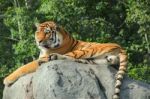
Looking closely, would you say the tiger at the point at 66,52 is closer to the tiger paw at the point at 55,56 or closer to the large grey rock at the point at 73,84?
the tiger paw at the point at 55,56

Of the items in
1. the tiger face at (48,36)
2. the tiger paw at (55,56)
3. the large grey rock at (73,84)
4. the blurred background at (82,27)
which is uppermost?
the tiger face at (48,36)

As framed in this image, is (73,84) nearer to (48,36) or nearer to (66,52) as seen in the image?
(66,52)

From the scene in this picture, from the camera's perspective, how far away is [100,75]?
10.5m

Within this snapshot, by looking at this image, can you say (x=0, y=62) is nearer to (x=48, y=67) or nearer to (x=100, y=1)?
(x=100, y=1)

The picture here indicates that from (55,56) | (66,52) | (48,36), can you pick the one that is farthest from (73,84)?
(48,36)

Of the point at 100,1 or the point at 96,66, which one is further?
the point at 100,1

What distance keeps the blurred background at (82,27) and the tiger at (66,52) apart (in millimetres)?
6255

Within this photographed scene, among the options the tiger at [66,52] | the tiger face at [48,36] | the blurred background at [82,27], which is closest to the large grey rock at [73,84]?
the tiger at [66,52]

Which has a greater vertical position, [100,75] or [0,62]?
[100,75]

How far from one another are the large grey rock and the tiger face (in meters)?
0.71

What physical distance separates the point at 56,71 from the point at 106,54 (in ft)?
3.80

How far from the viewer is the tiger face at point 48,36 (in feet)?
37.0

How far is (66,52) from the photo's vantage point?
11.4m

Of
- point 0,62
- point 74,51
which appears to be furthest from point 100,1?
point 74,51
